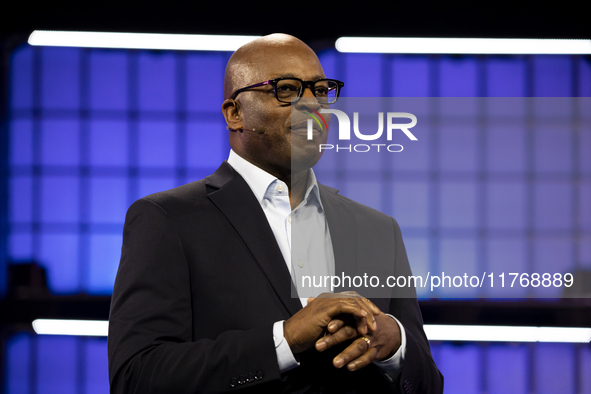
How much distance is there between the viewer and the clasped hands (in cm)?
89

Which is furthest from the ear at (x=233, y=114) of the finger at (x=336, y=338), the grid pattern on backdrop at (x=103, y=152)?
the grid pattern on backdrop at (x=103, y=152)

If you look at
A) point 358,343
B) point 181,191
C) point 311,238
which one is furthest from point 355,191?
point 181,191

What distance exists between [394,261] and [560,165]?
43cm

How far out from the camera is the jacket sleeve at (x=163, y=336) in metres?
0.95

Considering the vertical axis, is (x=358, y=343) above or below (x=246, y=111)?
below

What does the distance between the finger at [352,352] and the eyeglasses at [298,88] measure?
0.58 m

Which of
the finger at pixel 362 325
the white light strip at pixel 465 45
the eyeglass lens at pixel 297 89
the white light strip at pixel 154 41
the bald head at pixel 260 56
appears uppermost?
the white light strip at pixel 154 41

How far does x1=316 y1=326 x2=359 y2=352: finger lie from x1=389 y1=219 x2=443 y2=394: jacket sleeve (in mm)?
214

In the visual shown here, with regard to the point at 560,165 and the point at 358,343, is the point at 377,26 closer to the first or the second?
the point at 560,165

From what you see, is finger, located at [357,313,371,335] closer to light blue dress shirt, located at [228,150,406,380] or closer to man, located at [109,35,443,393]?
man, located at [109,35,443,393]

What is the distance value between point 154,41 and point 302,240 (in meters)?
2.48

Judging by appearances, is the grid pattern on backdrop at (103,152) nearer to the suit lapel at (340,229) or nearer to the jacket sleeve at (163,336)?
the suit lapel at (340,229)

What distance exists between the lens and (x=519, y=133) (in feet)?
3.36

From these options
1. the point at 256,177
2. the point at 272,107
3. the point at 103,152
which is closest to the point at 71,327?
the point at 103,152
